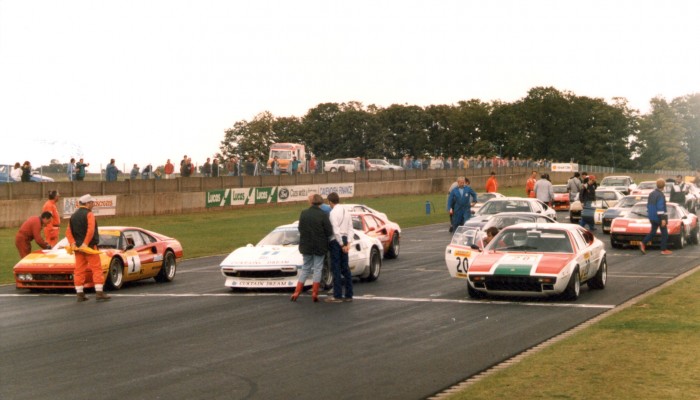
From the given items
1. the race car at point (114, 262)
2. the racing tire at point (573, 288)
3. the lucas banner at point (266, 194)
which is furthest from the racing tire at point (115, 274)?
the lucas banner at point (266, 194)

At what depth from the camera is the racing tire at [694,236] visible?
96.9 ft

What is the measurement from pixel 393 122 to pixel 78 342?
15369cm

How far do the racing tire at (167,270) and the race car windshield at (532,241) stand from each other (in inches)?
286

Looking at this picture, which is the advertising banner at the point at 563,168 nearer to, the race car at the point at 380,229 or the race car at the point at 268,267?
the race car at the point at 380,229

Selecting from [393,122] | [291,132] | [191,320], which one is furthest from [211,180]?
[393,122]

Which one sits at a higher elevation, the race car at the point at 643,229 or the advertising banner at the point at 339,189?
the advertising banner at the point at 339,189

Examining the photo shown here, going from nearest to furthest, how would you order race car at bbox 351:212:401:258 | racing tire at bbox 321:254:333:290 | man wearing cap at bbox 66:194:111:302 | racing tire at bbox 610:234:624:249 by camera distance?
1. man wearing cap at bbox 66:194:111:302
2. racing tire at bbox 321:254:333:290
3. race car at bbox 351:212:401:258
4. racing tire at bbox 610:234:624:249

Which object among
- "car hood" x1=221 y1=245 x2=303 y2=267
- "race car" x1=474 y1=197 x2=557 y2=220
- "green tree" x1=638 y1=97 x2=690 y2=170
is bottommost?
"car hood" x1=221 y1=245 x2=303 y2=267

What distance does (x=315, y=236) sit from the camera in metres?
17.1

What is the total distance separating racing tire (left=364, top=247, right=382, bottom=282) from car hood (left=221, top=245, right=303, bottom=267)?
2.03m

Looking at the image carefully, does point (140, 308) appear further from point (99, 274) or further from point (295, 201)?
point (295, 201)

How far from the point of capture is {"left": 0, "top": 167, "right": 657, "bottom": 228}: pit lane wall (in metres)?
41.6

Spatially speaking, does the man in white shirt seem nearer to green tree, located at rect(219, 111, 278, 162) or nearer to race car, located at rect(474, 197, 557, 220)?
A: race car, located at rect(474, 197, 557, 220)

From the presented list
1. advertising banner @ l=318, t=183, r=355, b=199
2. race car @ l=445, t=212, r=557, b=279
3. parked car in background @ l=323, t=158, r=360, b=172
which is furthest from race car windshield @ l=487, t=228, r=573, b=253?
parked car in background @ l=323, t=158, r=360, b=172
